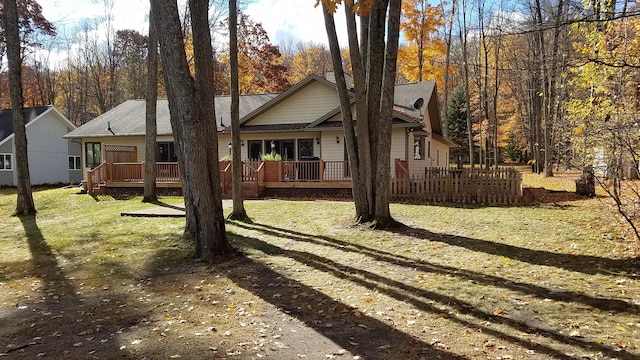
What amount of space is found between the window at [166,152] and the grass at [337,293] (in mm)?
12655

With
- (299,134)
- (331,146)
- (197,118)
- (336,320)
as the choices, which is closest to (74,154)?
(299,134)

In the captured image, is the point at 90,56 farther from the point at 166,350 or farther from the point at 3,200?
the point at 166,350

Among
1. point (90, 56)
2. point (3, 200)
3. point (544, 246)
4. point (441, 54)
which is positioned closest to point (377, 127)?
point (544, 246)

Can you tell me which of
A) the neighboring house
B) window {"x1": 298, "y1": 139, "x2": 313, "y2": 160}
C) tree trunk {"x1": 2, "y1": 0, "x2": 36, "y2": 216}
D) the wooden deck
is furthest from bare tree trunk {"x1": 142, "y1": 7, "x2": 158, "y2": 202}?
the neighboring house

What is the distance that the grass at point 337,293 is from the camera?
12.4ft

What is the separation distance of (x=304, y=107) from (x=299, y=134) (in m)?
1.38

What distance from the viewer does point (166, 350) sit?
148 inches

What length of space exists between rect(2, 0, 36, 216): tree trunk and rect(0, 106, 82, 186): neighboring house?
48.2 feet

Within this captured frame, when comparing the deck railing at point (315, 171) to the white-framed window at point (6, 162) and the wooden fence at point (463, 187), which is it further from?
the white-framed window at point (6, 162)

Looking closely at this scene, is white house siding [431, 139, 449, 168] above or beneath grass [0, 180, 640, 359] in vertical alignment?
above

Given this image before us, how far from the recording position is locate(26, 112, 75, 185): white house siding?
27938 millimetres

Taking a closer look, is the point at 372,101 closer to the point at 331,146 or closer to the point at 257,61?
the point at 331,146

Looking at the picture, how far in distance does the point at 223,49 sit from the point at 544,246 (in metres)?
25.5

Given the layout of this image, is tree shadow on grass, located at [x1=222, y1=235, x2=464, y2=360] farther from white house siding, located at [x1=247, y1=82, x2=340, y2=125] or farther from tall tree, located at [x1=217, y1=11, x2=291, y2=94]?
tall tree, located at [x1=217, y1=11, x2=291, y2=94]
